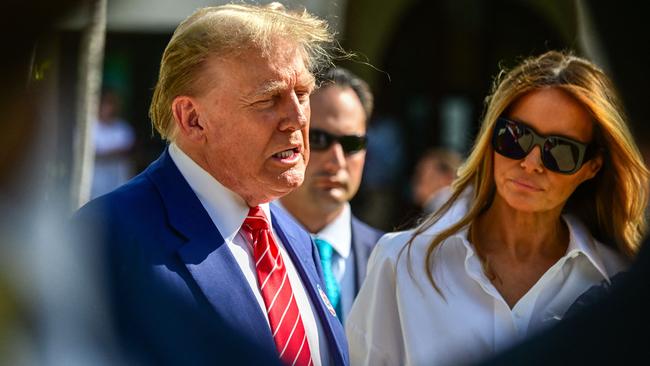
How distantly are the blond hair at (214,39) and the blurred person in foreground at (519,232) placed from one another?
2.34 ft

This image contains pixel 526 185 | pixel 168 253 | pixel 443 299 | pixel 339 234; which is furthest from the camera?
pixel 339 234

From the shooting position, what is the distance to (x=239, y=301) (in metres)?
2.02

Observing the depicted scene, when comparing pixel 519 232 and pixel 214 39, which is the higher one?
pixel 214 39

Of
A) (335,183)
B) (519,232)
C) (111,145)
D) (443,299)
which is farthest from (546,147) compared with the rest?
(111,145)

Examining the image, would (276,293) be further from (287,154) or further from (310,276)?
(287,154)

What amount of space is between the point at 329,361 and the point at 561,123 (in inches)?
38.9

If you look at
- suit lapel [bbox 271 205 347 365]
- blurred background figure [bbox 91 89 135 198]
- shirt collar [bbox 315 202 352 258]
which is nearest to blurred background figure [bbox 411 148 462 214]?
blurred background figure [bbox 91 89 135 198]

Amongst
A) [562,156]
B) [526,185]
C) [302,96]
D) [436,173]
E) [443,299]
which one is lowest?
[436,173]

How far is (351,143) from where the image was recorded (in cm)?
380

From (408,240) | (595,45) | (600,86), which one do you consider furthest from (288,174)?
(595,45)

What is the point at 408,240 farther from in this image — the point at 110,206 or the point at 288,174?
the point at 110,206

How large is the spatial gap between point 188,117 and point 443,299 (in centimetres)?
88

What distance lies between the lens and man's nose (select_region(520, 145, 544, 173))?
2.62m

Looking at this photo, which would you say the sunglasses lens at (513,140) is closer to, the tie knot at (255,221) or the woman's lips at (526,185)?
the woman's lips at (526,185)
